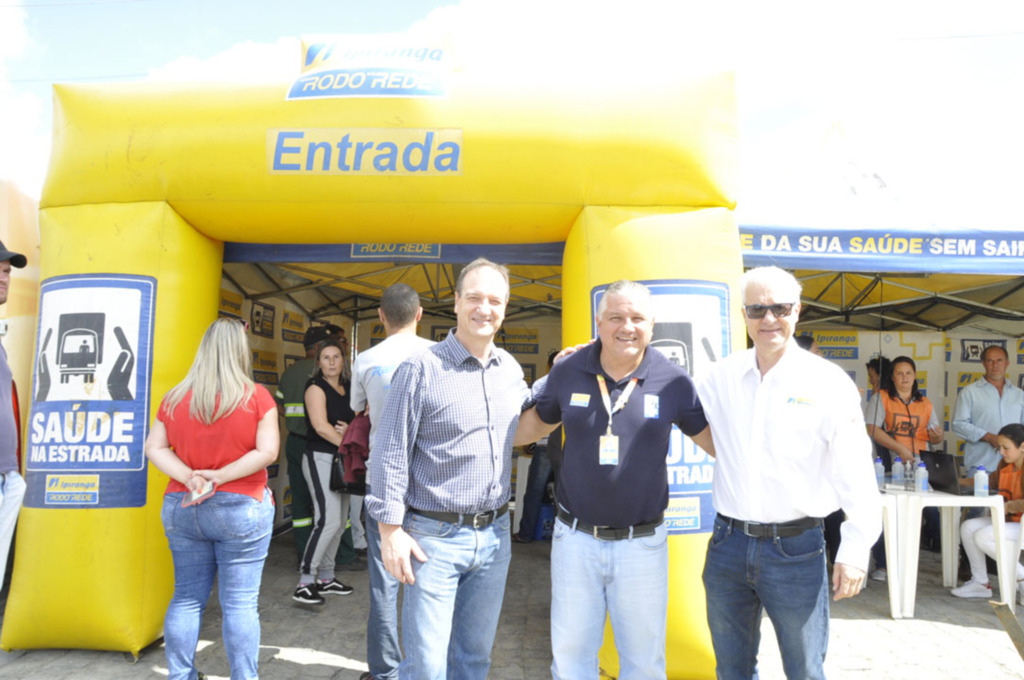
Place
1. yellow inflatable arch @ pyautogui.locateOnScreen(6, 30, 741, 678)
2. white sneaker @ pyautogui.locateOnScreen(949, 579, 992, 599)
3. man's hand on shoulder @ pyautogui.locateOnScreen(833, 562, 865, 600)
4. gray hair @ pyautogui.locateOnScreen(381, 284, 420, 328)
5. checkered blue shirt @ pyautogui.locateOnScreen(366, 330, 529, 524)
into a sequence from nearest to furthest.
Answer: man's hand on shoulder @ pyautogui.locateOnScreen(833, 562, 865, 600) → checkered blue shirt @ pyautogui.locateOnScreen(366, 330, 529, 524) → gray hair @ pyautogui.locateOnScreen(381, 284, 420, 328) → yellow inflatable arch @ pyautogui.locateOnScreen(6, 30, 741, 678) → white sneaker @ pyautogui.locateOnScreen(949, 579, 992, 599)

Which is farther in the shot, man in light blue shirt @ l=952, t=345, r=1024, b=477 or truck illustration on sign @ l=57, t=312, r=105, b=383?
man in light blue shirt @ l=952, t=345, r=1024, b=477

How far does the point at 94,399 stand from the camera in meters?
3.23

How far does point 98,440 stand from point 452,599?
222 centimetres

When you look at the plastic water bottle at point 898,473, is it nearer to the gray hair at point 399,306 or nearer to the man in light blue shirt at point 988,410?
the man in light blue shirt at point 988,410

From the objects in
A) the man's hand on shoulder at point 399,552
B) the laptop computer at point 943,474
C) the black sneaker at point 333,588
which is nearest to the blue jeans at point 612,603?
the man's hand on shoulder at point 399,552

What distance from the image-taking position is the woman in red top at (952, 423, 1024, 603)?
4.55 m

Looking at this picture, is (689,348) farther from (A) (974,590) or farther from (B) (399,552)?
(A) (974,590)

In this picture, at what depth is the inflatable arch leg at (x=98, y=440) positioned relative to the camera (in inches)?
125

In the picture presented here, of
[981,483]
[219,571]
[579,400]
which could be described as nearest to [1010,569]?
[981,483]

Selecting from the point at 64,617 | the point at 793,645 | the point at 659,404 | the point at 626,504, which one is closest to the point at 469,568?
the point at 626,504

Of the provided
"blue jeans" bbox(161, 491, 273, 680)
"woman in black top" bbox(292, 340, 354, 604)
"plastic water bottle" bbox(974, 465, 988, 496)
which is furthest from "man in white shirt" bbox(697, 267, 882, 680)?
"plastic water bottle" bbox(974, 465, 988, 496)

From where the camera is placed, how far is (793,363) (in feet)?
6.70

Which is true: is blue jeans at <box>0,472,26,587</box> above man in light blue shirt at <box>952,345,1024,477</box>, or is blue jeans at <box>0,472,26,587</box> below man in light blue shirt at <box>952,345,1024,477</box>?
below

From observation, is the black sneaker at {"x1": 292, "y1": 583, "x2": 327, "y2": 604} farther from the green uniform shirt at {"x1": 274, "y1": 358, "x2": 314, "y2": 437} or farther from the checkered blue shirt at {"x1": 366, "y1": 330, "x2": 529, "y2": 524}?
the checkered blue shirt at {"x1": 366, "y1": 330, "x2": 529, "y2": 524}
